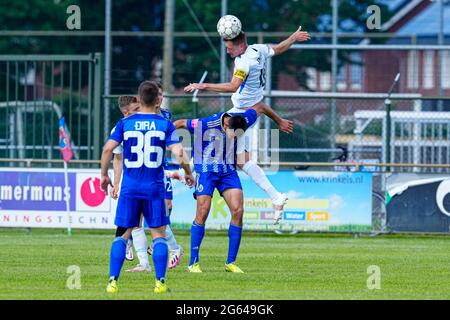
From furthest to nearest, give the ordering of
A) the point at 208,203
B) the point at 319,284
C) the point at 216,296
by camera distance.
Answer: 1. the point at 208,203
2. the point at 319,284
3. the point at 216,296

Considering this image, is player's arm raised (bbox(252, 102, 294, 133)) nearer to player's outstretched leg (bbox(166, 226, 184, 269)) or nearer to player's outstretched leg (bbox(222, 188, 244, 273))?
player's outstretched leg (bbox(222, 188, 244, 273))

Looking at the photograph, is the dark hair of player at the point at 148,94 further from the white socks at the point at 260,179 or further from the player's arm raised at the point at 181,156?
the white socks at the point at 260,179

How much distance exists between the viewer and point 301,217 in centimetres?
2402

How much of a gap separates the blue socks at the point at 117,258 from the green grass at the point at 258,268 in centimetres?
20

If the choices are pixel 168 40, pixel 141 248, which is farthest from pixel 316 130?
pixel 141 248

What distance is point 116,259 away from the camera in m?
12.8

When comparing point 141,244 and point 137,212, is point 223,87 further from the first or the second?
point 137,212

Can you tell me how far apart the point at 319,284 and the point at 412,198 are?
403 inches

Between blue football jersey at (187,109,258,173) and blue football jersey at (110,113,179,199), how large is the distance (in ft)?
A: 9.90

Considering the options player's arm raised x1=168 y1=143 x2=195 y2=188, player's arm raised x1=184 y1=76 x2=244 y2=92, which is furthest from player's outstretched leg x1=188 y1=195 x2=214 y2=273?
player's arm raised x1=168 y1=143 x2=195 y2=188

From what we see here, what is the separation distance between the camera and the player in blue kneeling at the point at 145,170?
12.7 metres

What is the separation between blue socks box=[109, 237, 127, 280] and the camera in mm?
12766
